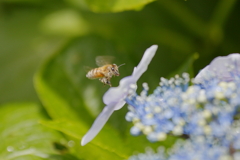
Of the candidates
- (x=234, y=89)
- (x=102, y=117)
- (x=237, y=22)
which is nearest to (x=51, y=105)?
(x=102, y=117)

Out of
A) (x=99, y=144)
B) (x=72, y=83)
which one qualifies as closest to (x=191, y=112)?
(x=99, y=144)

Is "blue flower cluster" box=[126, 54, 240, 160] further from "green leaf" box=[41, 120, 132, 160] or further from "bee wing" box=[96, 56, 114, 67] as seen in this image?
"bee wing" box=[96, 56, 114, 67]

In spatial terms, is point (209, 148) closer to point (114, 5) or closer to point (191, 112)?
point (191, 112)

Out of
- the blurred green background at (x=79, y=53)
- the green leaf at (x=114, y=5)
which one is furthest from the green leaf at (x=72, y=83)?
the green leaf at (x=114, y=5)

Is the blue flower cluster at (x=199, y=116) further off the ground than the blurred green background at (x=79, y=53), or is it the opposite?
the blurred green background at (x=79, y=53)

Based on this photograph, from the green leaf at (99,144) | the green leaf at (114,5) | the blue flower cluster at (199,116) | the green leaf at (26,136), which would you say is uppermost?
the green leaf at (114,5)

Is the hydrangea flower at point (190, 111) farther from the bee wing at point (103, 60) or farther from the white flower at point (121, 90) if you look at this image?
the bee wing at point (103, 60)

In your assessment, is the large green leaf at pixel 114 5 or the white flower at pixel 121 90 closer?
the white flower at pixel 121 90
